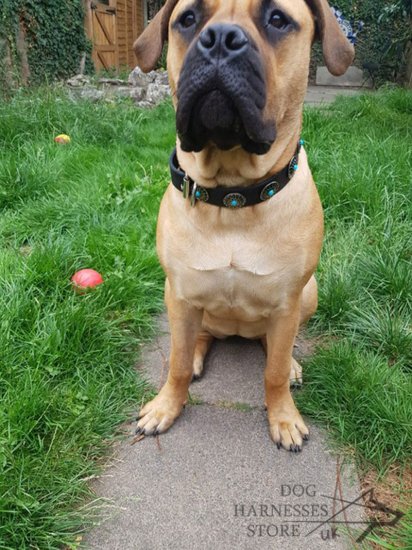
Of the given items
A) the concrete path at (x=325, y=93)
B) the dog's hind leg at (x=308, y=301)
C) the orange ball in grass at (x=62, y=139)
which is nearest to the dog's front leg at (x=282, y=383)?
the dog's hind leg at (x=308, y=301)

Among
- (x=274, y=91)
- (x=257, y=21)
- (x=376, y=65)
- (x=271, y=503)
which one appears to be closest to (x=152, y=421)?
(x=271, y=503)

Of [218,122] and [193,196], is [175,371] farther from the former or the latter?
[218,122]

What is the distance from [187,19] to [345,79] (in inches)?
471

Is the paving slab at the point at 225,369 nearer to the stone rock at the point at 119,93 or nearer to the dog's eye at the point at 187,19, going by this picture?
the dog's eye at the point at 187,19

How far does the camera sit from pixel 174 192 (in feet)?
5.90

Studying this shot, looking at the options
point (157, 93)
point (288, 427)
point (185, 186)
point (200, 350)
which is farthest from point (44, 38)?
point (288, 427)

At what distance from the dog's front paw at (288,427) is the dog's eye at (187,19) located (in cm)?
136

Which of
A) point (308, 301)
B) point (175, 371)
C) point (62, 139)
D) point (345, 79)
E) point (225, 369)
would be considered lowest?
point (345, 79)

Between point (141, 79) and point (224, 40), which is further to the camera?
point (141, 79)

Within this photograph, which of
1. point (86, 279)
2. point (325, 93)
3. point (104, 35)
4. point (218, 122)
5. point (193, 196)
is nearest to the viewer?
point (218, 122)

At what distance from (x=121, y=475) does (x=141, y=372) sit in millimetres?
569

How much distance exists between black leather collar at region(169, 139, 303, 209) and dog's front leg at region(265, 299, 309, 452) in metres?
0.39

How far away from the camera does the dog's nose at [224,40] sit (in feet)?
4.27

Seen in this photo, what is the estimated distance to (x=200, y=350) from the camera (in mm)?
2281
